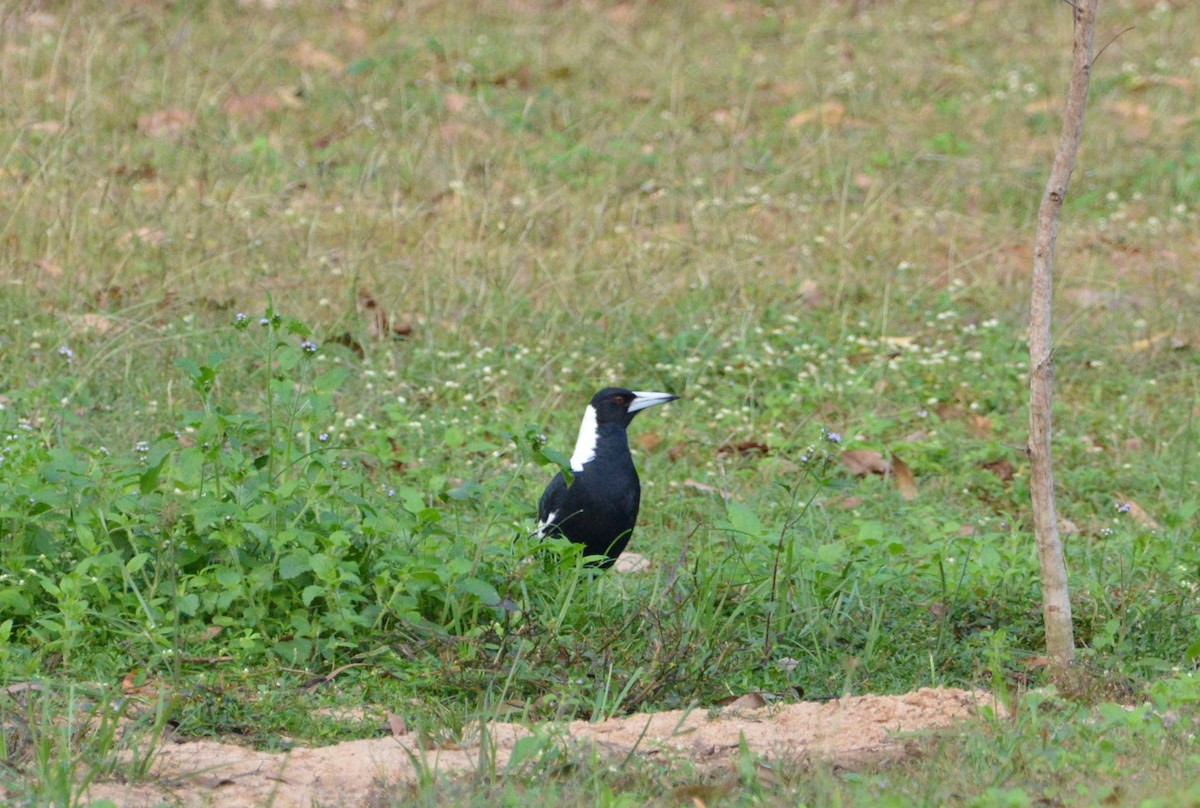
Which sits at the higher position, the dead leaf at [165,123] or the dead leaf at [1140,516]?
the dead leaf at [165,123]

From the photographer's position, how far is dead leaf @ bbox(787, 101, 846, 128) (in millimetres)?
10445

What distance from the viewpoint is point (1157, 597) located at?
15.1ft

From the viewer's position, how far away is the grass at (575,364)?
400cm

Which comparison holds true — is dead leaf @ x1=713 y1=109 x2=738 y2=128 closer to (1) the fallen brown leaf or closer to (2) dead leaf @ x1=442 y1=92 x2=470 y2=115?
(2) dead leaf @ x1=442 y1=92 x2=470 y2=115

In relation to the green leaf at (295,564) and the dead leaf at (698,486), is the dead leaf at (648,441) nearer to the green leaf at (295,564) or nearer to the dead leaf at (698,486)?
the dead leaf at (698,486)

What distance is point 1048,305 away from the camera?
3.84 meters

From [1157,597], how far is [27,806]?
125 inches

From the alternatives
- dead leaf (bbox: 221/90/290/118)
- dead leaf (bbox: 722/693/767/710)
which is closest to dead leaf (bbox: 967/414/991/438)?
dead leaf (bbox: 722/693/767/710)

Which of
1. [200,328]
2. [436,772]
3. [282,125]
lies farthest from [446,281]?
[436,772]

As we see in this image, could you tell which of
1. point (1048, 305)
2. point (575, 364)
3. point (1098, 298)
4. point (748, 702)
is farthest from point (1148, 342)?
point (748, 702)

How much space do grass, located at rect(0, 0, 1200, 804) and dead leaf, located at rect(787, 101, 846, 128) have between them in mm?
26

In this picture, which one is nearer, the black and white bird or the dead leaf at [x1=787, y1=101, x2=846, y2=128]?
the black and white bird

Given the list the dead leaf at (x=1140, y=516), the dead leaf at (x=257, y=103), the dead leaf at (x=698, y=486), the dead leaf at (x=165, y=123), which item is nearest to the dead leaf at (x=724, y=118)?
the dead leaf at (x=257, y=103)

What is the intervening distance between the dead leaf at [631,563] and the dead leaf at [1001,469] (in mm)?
1774
